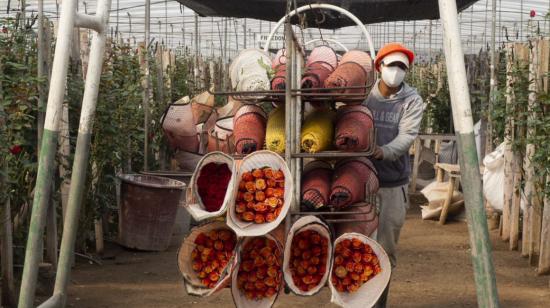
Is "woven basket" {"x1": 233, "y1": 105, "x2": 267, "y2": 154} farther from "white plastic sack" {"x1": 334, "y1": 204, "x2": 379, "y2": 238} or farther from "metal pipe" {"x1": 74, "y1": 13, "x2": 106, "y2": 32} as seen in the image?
"metal pipe" {"x1": 74, "y1": 13, "x2": 106, "y2": 32}

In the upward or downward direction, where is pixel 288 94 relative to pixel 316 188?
upward

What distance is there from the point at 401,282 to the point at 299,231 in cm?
366

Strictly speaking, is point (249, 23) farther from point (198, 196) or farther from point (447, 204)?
point (198, 196)

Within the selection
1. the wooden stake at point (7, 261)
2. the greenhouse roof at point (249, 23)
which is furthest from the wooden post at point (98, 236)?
the greenhouse roof at point (249, 23)

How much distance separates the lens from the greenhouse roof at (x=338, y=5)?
9078 mm

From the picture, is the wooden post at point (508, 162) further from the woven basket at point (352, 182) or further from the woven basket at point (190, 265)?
the woven basket at point (190, 265)

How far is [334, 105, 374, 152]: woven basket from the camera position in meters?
4.83

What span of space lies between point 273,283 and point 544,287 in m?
3.80

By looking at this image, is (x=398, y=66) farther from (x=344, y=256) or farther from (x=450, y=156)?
(x=450, y=156)

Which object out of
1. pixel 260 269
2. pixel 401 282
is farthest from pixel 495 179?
pixel 260 269

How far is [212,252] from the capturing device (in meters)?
4.79

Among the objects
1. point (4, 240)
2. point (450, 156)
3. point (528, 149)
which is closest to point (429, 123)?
point (450, 156)

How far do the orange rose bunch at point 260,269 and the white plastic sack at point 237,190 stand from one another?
0.87ft

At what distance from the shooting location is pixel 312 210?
488 centimetres
